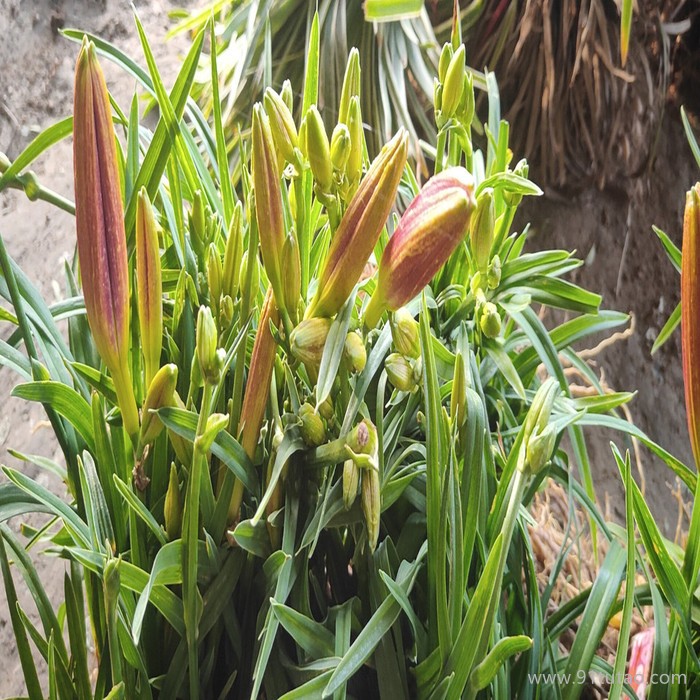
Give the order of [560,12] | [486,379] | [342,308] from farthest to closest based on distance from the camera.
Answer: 1. [560,12]
2. [486,379]
3. [342,308]

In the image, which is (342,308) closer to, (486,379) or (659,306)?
(486,379)

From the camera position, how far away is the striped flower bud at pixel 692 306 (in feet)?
0.87

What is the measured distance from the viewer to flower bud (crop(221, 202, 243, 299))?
29 cm

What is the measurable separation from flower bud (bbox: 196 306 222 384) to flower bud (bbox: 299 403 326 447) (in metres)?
0.04

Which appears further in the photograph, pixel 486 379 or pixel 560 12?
pixel 560 12

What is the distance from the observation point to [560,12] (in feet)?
2.72

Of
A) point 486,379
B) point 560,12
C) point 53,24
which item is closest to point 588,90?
point 560,12

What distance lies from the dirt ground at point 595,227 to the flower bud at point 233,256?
62 cm

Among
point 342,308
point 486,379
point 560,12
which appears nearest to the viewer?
point 342,308

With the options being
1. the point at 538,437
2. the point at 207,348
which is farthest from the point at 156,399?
the point at 538,437


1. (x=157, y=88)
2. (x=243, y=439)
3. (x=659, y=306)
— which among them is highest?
(x=157, y=88)

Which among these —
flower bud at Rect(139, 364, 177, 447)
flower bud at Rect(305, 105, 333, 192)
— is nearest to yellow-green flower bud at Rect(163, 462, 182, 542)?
flower bud at Rect(139, 364, 177, 447)

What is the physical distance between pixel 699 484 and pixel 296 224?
0.21 meters

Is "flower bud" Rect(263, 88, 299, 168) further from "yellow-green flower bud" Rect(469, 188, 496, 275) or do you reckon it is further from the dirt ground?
the dirt ground
